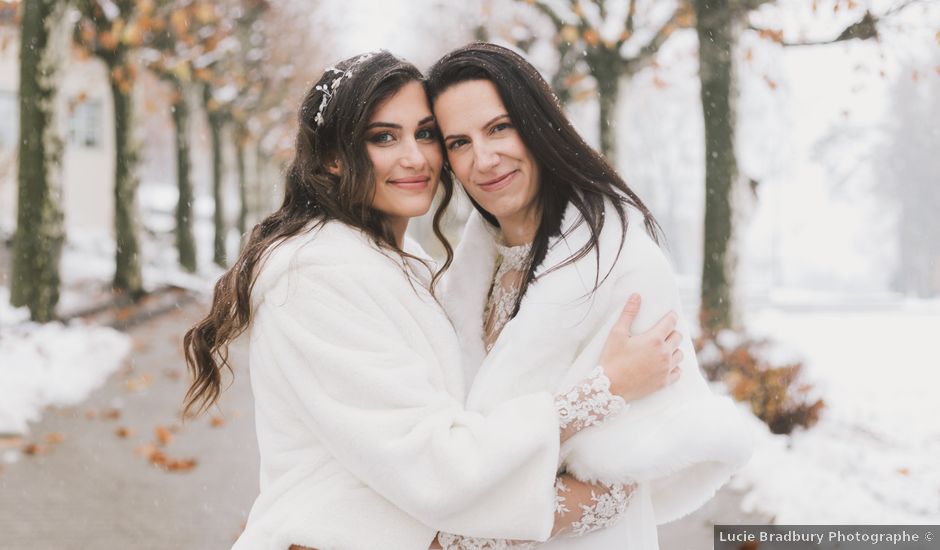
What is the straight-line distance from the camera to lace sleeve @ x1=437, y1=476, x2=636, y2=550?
Answer: 2.50 meters

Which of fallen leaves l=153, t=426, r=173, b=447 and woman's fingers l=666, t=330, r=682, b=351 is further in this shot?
fallen leaves l=153, t=426, r=173, b=447

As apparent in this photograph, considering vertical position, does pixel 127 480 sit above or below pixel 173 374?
above

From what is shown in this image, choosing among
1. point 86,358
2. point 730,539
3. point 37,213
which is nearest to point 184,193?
point 37,213

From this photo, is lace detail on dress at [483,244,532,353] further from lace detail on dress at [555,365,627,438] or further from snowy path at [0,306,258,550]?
snowy path at [0,306,258,550]

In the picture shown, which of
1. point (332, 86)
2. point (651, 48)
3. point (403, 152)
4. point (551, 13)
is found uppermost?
point (551, 13)

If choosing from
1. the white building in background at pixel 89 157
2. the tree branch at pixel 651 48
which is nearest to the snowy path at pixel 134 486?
the tree branch at pixel 651 48

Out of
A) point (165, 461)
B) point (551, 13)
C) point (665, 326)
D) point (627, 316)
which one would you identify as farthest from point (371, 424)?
point (551, 13)

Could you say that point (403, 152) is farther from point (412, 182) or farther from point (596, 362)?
point (596, 362)

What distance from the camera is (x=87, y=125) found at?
111ft

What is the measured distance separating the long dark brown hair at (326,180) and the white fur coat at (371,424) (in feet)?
0.36

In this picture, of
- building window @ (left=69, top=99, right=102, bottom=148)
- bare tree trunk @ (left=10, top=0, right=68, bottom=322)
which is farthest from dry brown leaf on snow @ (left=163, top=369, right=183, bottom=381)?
building window @ (left=69, top=99, right=102, bottom=148)

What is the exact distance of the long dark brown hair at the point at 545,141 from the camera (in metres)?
2.84

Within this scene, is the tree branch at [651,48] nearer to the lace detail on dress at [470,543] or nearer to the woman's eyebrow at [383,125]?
the woman's eyebrow at [383,125]

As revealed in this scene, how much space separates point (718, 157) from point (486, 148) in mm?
8452
